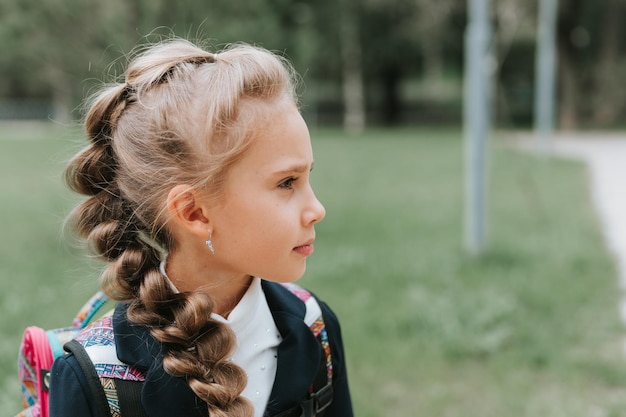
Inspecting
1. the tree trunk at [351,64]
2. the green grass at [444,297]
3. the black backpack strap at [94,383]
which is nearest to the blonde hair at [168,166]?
the black backpack strap at [94,383]

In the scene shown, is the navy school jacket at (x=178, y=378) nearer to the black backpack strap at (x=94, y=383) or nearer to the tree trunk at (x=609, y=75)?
the black backpack strap at (x=94, y=383)

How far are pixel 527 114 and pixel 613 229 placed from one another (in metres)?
22.7

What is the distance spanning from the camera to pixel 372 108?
28.8 meters

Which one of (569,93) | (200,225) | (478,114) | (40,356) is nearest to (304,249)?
Answer: (200,225)

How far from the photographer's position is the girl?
48.9 inches

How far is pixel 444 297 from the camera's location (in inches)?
174

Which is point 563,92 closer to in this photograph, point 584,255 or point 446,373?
point 584,255

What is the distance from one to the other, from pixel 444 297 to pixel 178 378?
3346mm

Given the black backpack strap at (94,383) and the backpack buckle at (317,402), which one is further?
the backpack buckle at (317,402)

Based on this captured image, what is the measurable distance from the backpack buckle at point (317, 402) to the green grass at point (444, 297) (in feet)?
1.76

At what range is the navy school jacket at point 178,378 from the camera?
1.19 metres

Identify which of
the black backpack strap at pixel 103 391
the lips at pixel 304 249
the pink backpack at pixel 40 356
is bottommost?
the pink backpack at pixel 40 356

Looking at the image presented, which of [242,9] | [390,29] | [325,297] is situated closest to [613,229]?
[325,297]

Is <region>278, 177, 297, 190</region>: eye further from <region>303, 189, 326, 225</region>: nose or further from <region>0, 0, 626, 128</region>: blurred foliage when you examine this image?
<region>0, 0, 626, 128</region>: blurred foliage
